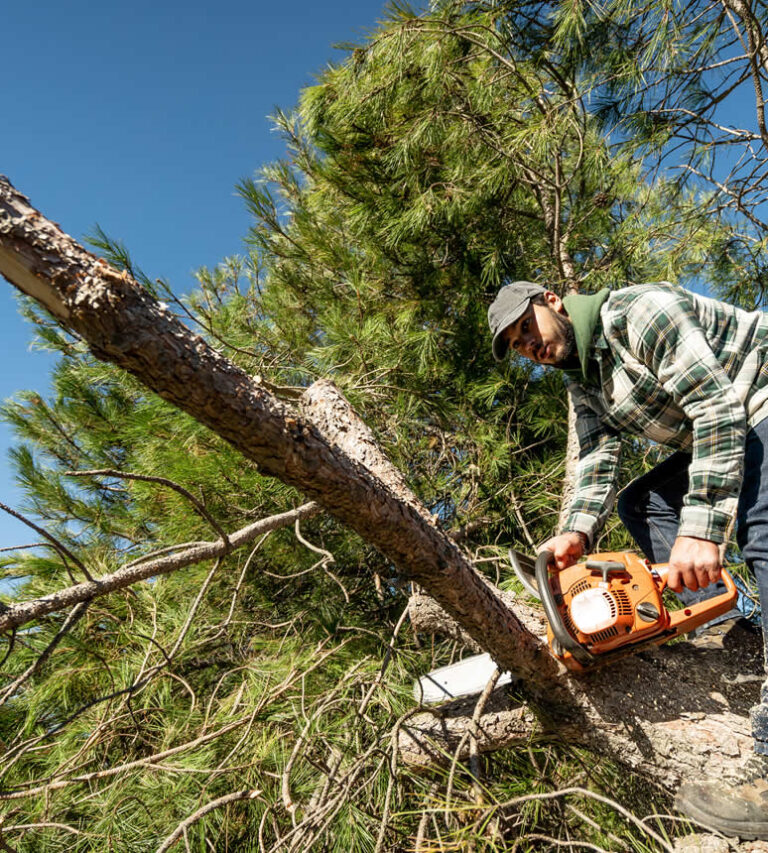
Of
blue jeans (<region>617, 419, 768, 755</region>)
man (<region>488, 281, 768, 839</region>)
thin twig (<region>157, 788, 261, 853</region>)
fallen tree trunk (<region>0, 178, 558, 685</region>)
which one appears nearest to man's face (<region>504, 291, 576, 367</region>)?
man (<region>488, 281, 768, 839</region>)

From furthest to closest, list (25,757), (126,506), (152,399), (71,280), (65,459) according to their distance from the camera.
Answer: (65,459), (126,506), (152,399), (25,757), (71,280)

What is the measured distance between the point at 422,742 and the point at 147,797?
0.74 meters

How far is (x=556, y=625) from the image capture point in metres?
1.11

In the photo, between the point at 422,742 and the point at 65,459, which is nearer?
the point at 422,742

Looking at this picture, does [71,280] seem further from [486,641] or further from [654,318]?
[654,318]

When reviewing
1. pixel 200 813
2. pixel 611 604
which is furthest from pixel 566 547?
pixel 200 813

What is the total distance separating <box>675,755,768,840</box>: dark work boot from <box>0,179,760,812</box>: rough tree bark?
3 centimetres

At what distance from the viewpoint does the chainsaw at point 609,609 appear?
1.10m

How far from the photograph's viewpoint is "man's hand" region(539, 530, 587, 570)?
1.33 metres

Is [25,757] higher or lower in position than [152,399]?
lower

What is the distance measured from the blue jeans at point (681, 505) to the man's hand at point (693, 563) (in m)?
0.09

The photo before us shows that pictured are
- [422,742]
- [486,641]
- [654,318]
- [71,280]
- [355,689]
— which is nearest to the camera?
[71,280]

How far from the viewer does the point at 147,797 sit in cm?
146

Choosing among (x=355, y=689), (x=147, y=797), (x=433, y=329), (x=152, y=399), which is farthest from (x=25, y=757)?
(x=433, y=329)
